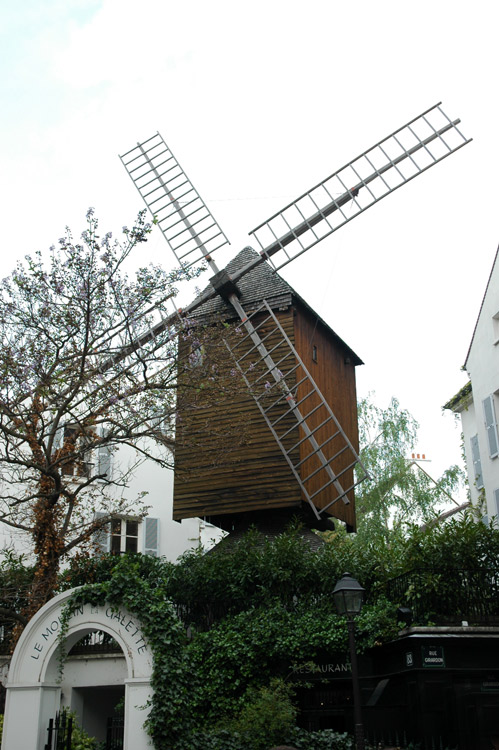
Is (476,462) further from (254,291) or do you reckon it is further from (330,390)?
(254,291)

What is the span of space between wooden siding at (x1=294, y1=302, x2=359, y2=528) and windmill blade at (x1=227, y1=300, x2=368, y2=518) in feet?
0.16

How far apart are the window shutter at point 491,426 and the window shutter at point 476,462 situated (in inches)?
60.4

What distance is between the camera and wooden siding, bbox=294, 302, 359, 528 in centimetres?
1833

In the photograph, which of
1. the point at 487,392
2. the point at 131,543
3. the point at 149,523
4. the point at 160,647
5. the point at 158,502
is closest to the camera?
the point at 160,647

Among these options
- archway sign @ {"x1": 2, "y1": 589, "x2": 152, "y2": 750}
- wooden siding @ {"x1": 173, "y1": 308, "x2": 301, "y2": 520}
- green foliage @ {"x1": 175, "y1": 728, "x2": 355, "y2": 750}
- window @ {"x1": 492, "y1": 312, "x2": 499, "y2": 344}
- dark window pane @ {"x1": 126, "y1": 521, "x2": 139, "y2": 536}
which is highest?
window @ {"x1": 492, "y1": 312, "x2": 499, "y2": 344}

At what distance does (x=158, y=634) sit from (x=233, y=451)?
21.9 ft

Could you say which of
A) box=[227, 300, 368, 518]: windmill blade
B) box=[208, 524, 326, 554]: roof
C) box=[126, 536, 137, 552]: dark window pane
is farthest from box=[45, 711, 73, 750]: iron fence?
box=[126, 536, 137, 552]: dark window pane

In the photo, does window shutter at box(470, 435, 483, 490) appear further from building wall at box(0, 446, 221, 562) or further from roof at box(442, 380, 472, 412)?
building wall at box(0, 446, 221, 562)

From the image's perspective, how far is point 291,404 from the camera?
57.3 ft

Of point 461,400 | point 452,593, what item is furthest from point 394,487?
point 452,593

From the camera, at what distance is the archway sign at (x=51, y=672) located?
11469 millimetres

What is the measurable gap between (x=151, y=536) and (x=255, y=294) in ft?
25.6

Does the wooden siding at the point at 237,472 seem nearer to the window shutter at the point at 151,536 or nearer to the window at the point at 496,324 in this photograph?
the window shutter at the point at 151,536

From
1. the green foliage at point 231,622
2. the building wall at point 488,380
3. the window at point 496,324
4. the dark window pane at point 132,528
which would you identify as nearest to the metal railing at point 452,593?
the green foliage at point 231,622
